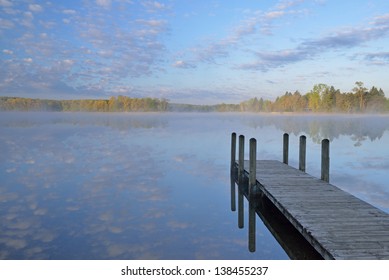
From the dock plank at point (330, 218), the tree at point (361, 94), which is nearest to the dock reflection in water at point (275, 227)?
the dock plank at point (330, 218)

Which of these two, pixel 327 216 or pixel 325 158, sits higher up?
pixel 325 158

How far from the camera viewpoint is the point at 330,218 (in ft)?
20.0

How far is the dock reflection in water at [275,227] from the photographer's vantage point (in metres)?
6.91

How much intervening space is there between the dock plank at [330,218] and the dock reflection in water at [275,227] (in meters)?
0.69

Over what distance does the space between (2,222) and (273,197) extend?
6839 millimetres

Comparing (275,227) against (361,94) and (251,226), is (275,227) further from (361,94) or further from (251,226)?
(361,94)

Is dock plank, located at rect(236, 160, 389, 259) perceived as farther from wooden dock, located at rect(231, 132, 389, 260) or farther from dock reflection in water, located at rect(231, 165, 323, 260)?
dock reflection in water, located at rect(231, 165, 323, 260)

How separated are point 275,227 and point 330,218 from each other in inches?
98.1

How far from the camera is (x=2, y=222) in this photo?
8781 mm

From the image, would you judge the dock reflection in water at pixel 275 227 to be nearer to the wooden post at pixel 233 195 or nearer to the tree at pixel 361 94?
the wooden post at pixel 233 195

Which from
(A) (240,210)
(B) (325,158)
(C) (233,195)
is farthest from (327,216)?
(C) (233,195)

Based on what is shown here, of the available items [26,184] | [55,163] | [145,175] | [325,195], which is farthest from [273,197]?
[55,163]
